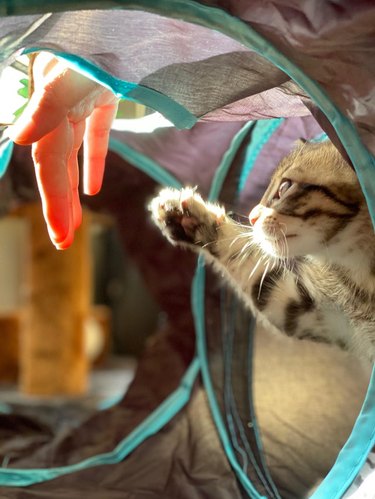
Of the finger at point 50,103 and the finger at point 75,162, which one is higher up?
the finger at point 50,103

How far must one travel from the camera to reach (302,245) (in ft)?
3.25

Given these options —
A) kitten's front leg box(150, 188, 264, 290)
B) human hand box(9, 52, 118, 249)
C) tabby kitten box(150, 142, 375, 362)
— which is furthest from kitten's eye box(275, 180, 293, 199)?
human hand box(9, 52, 118, 249)

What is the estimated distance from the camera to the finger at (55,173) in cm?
102

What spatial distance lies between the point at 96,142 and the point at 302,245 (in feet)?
1.26

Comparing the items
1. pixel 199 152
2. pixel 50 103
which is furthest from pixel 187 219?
pixel 199 152

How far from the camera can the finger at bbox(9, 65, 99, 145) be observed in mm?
912

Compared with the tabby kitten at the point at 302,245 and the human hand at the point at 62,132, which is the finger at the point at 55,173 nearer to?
the human hand at the point at 62,132

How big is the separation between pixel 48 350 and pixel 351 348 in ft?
4.25

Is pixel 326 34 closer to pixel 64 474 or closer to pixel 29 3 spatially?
pixel 29 3

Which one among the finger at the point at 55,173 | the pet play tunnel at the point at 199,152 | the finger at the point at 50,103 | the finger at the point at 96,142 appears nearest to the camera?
the pet play tunnel at the point at 199,152

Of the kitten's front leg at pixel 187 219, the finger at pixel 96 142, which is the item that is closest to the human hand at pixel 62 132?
the finger at pixel 96 142

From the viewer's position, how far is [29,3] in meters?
0.75

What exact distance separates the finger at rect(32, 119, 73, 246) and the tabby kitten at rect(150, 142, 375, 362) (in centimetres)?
15

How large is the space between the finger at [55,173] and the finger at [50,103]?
0.07m
